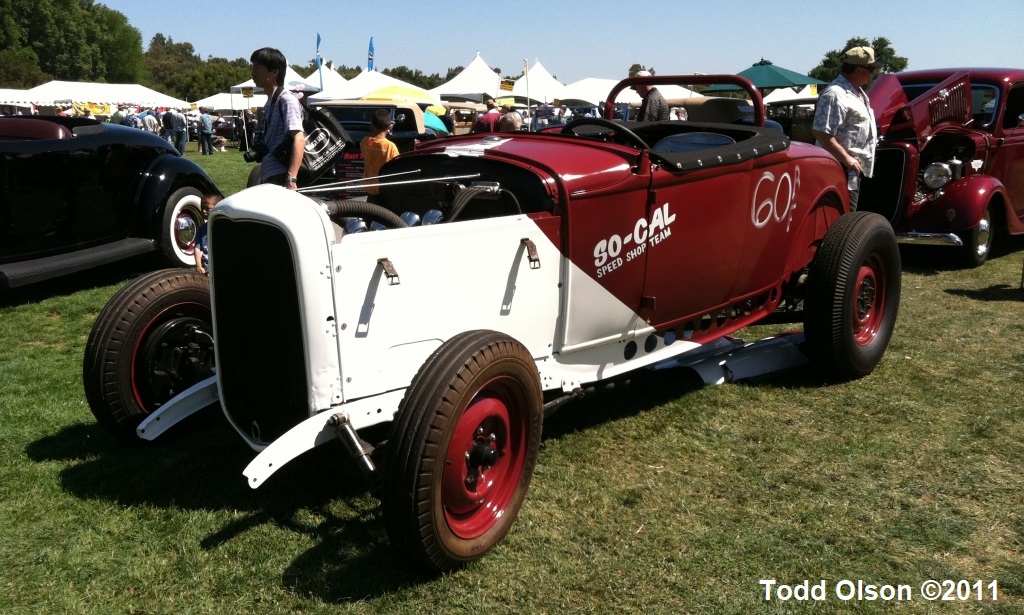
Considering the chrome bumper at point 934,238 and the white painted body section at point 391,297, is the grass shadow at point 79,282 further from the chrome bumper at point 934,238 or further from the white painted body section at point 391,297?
the chrome bumper at point 934,238

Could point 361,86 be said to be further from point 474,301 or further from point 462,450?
point 462,450

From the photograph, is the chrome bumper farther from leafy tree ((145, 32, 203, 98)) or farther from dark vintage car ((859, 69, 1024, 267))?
leafy tree ((145, 32, 203, 98))

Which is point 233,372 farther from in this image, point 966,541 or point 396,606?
point 966,541

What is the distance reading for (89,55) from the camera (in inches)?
3369

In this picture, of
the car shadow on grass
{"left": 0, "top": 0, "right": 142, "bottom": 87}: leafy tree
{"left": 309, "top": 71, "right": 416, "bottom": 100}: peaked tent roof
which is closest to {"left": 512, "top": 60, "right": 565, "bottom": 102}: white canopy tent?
{"left": 309, "top": 71, "right": 416, "bottom": 100}: peaked tent roof

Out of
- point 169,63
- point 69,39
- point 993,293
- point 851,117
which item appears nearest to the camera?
point 851,117

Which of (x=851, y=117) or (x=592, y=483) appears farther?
(x=851, y=117)

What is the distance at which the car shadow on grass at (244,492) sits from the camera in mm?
2666

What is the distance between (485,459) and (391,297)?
0.64 m

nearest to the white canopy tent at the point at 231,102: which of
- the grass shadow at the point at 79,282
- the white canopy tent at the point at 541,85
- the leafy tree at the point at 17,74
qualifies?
the white canopy tent at the point at 541,85

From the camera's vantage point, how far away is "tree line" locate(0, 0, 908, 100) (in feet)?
203

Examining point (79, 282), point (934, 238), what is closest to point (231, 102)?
point (79, 282)

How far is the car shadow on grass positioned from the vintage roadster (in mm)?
189

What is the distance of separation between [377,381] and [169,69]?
129m
